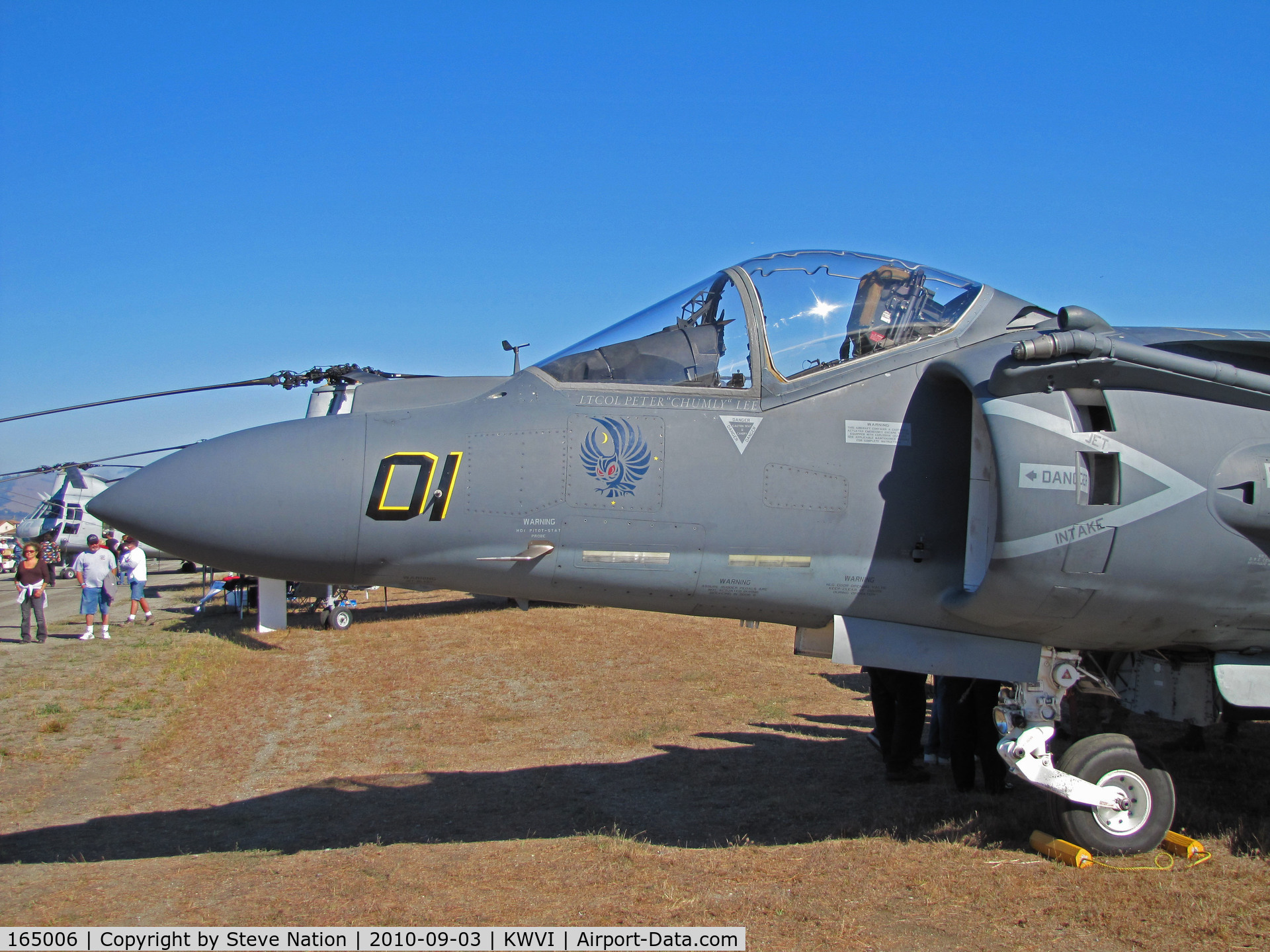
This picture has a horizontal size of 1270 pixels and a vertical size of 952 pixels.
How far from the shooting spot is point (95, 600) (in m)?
17.3

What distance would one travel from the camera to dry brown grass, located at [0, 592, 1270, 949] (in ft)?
15.2

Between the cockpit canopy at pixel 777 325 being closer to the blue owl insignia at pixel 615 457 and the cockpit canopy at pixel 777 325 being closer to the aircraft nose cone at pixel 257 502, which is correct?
the blue owl insignia at pixel 615 457

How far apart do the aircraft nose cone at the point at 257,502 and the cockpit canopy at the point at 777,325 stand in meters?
1.36

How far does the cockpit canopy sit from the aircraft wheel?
106 inches

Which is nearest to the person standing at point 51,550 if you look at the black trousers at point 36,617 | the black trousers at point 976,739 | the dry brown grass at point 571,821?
the black trousers at point 36,617

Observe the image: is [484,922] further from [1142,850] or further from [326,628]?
[326,628]

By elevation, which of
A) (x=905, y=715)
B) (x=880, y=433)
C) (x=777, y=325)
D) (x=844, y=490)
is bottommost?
(x=905, y=715)

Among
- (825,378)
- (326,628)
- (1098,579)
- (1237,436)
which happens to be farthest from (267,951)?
(326,628)

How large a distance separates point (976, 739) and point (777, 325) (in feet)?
12.8

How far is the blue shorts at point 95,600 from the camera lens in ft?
56.5

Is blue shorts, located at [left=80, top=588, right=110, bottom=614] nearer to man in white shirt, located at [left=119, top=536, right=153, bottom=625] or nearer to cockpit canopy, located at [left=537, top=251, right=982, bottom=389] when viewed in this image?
man in white shirt, located at [left=119, top=536, right=153, bottom=625]

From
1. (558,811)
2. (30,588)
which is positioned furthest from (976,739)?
(30,588)

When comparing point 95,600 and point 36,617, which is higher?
point 95,600

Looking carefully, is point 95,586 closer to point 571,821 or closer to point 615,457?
point 571,821
